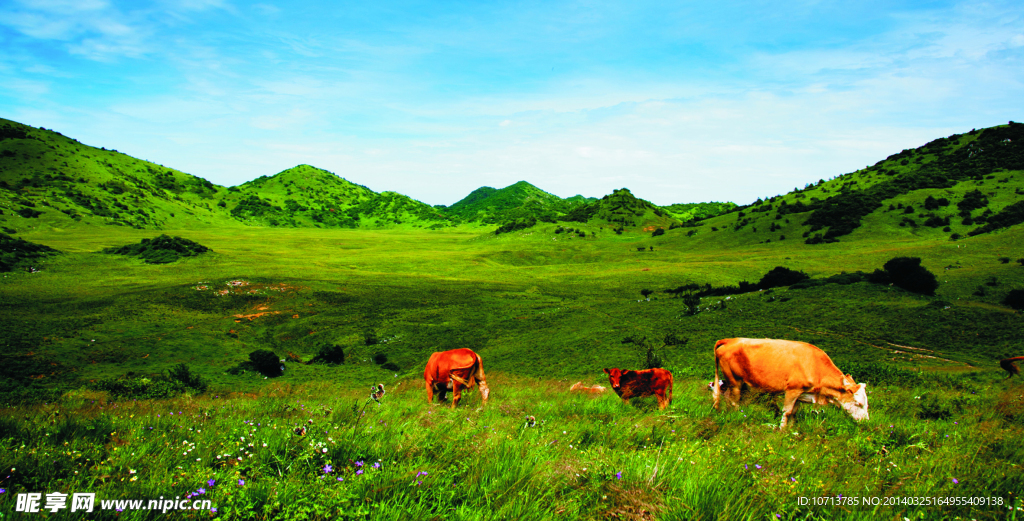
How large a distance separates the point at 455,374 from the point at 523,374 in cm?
1221

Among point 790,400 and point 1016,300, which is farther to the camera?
point 1016,300

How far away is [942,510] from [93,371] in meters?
32.0

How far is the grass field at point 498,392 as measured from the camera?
12.0 ft

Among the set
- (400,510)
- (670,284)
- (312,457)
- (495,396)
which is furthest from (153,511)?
(670,284)

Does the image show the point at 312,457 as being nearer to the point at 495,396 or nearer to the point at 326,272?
the point at 495,396

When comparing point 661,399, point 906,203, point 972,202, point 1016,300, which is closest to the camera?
point 661,399

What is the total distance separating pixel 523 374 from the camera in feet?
77.6

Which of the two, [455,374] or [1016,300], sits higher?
[1016,300]

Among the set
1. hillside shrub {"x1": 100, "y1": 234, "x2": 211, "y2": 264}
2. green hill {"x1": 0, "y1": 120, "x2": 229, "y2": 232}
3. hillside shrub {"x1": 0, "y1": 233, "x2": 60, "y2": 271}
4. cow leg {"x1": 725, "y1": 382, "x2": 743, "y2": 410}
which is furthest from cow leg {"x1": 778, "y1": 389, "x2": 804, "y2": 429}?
green hill {"x1": 0, "y1": 120, "x2": 229, "y2": 232}

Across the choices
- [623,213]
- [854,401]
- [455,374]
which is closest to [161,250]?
[455,374]

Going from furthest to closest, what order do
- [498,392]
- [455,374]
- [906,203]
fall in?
[906,203] → [498,392] → [455,374]

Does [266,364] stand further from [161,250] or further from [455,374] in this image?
[161,250]

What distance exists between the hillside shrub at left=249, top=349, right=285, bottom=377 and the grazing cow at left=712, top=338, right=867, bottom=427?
24.0 metres

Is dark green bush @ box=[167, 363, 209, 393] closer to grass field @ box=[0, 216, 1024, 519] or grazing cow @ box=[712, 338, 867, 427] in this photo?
grass field @ box=[0, 216, 1024, 519]
